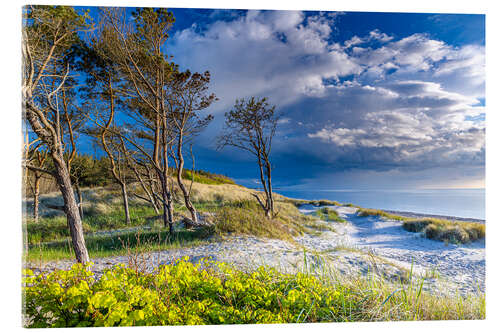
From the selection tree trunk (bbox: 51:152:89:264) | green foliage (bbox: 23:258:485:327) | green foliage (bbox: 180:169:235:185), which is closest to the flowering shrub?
green foliage (bbox: 23:258:485:327)

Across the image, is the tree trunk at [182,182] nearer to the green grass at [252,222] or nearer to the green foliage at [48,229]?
the green grass at [252,222]

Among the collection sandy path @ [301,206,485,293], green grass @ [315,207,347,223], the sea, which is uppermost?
the sea

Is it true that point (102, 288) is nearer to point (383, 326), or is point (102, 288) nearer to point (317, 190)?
point (383, 326)

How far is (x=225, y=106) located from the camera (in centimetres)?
349

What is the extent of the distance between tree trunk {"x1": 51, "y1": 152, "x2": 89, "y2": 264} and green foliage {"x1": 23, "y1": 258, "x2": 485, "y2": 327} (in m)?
0.58

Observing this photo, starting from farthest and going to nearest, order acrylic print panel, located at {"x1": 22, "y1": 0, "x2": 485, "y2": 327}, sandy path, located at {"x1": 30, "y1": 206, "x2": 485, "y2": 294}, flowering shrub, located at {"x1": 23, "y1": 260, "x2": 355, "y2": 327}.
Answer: sandy path, located at {"x1": 30, "y1": 206, "x2": 485, "y2": 294} < acrylic print panel, located at {"x1": 22, "y1": 0, "x2": 485, "y2": 327} < flowering shrub, located at {"x1": 23, "y1": 260, "x2": 355, "y2": 327}

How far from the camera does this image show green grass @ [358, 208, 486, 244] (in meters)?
3.21

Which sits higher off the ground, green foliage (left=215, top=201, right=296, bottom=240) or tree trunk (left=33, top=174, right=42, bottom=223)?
tree trunk (left=33, top=174, right=42, bottom=223)

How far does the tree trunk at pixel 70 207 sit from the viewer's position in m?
2.64

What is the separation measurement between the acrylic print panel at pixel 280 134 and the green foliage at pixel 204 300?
0.04 meters

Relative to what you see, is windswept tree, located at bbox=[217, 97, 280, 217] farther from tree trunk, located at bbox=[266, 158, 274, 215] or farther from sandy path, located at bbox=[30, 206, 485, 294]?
sandy path, located at bbox=[30, 206, 485, 294]

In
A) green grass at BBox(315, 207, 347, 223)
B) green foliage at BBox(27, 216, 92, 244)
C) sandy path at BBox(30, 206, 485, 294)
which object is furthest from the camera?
green grass at BBox(315, 207, 347, 223)

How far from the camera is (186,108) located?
3707mm

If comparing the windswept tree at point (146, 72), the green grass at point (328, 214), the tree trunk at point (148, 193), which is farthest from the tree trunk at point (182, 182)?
the green grass at point (328, 214)
